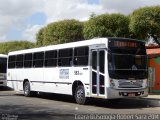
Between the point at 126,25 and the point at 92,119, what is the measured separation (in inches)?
655

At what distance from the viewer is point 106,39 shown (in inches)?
718

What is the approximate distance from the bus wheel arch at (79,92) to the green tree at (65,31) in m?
16.2

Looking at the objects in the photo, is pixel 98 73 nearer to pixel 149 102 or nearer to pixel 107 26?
pixel 149 102

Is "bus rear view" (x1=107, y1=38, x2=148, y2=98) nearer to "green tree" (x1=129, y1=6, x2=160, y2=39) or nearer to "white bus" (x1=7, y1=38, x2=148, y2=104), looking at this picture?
"white bus" (x1=7, y1=38, x2=148, y2=104)

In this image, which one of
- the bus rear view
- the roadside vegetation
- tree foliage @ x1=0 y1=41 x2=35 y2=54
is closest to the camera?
the bus rear view

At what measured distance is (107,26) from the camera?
29078mm

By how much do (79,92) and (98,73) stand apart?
1.73 metres

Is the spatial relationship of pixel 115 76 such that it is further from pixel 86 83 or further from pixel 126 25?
pixel 126 25

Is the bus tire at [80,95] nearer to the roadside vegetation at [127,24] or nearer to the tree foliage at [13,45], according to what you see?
the roadside vegetation at [127,24]

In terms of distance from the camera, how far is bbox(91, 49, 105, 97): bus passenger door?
18219mm

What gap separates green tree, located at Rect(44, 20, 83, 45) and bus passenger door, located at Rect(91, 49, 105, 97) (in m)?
17.6

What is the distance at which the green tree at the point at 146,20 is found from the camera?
26.9 m

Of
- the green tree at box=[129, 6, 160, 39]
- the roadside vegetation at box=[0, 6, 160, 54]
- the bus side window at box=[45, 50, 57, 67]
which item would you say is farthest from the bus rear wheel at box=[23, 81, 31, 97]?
the green tree at box=[129, 6, 160, 39]

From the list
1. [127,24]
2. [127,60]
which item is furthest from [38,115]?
[127,24]
